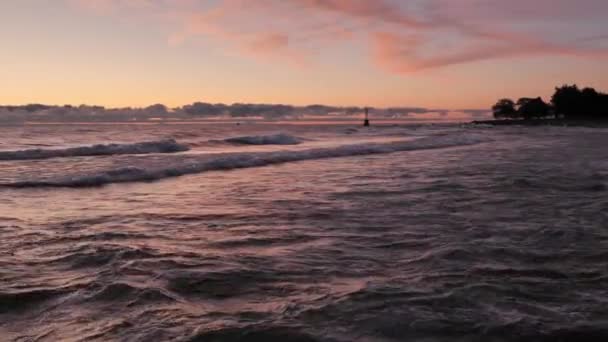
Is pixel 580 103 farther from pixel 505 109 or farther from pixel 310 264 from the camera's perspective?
pixel 310 264

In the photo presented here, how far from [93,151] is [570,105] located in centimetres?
10589

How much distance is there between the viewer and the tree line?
335ft

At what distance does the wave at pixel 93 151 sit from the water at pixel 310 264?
39.1 feet

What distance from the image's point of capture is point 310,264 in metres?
5.05

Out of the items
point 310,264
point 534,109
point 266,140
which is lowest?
point 310,264

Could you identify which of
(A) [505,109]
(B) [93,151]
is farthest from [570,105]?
(B) [93,151]

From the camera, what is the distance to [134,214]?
26.8ft

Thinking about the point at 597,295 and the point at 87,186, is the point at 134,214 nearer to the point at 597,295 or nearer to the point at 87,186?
the point at 87,186

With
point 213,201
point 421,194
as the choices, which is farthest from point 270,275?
point 421,194

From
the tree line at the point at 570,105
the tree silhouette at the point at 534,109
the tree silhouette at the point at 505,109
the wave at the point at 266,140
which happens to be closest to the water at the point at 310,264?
the wave at the point at 266,140

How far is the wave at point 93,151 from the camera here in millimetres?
21109

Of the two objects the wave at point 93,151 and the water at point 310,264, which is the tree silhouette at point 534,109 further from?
the water at point 310,264

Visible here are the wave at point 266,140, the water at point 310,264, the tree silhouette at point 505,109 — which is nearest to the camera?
the water at point 310,264

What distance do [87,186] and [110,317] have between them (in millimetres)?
9381
